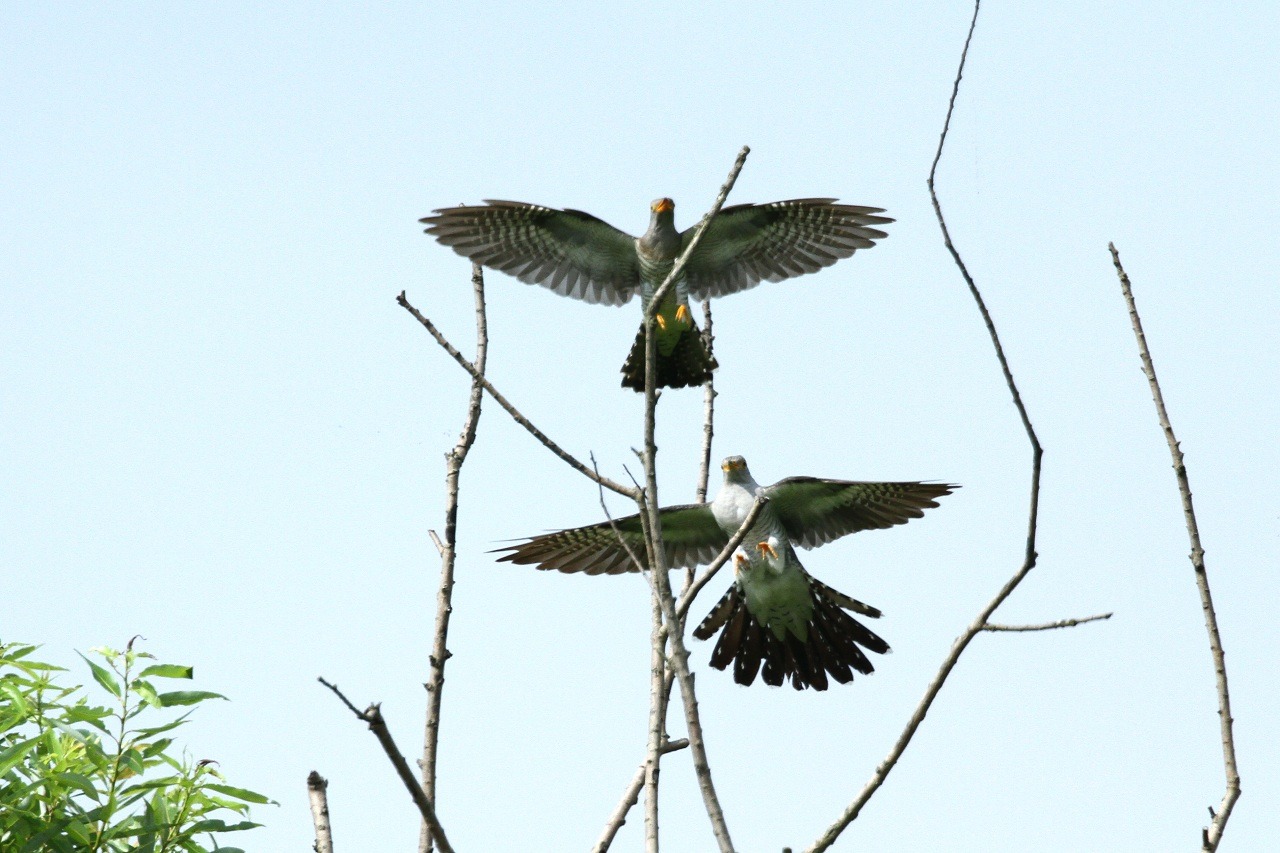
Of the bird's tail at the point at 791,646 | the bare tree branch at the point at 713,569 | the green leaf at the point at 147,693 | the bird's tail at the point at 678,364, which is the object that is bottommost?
the green leaf at the point at 147,693

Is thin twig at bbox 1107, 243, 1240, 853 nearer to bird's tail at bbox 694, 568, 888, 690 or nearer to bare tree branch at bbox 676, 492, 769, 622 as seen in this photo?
bare tree branch at bbox 676, 492, 769, 622

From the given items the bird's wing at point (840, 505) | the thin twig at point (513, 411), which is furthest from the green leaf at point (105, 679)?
the bird's wing at point (840, 505)

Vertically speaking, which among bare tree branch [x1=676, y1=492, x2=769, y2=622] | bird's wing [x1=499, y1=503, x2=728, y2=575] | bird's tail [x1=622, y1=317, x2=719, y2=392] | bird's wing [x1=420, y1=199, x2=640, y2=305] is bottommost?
bare tree branch [x1=676, y1=492, x2=769, y2=622]

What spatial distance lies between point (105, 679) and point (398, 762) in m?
1.06

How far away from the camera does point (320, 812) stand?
95.2 inches

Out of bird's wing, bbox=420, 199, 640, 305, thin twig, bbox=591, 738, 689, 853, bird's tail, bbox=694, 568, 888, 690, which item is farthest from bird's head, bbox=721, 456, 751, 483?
thin twig, bbox=591, 738, 689, 853

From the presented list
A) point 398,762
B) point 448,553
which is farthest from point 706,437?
point 398,762

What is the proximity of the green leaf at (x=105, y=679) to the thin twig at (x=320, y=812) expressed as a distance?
458mm

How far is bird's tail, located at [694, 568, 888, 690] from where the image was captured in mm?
5863

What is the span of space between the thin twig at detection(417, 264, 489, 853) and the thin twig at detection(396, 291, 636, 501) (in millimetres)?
46

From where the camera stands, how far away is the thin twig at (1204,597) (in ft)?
7.57

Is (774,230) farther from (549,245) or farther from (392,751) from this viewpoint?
(392,751)

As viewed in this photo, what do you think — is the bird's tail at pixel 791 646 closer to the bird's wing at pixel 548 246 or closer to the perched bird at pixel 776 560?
the perched bird at pixel 776 560

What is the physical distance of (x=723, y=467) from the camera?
5.93 metres
